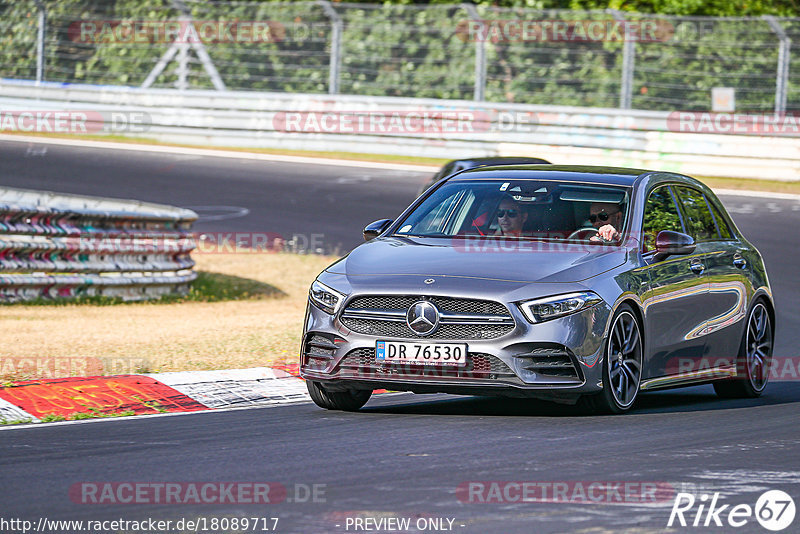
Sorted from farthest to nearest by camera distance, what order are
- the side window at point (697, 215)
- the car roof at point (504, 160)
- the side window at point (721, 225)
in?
1. the car roof at point (504, 160)
2. the side window at point (721, 225)
3. the side window at point (697, 215)

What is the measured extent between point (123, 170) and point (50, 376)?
52.7 ft

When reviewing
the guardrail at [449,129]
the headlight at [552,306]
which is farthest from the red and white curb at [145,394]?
the guardrail at [449,129]

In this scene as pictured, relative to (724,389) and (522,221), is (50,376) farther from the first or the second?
(724,389)

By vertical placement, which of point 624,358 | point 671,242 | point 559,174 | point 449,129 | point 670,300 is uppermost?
point 559,174

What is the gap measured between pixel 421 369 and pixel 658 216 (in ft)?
8.04

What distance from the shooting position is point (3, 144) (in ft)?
92.7

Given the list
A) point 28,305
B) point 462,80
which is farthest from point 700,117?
point 28,305

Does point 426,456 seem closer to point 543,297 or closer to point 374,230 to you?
point 543,297

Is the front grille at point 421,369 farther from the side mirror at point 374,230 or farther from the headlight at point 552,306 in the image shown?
the side mirror at point 374,230

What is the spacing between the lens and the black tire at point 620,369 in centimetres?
889

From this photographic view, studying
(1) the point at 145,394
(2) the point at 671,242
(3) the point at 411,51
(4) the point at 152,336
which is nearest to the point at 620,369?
(2) the point at 671,242

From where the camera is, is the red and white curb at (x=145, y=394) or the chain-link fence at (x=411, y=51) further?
the chain-link fence at (x=411, y=51)

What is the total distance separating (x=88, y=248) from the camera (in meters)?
15.3

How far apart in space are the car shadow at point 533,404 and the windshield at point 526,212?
1.14 metres
